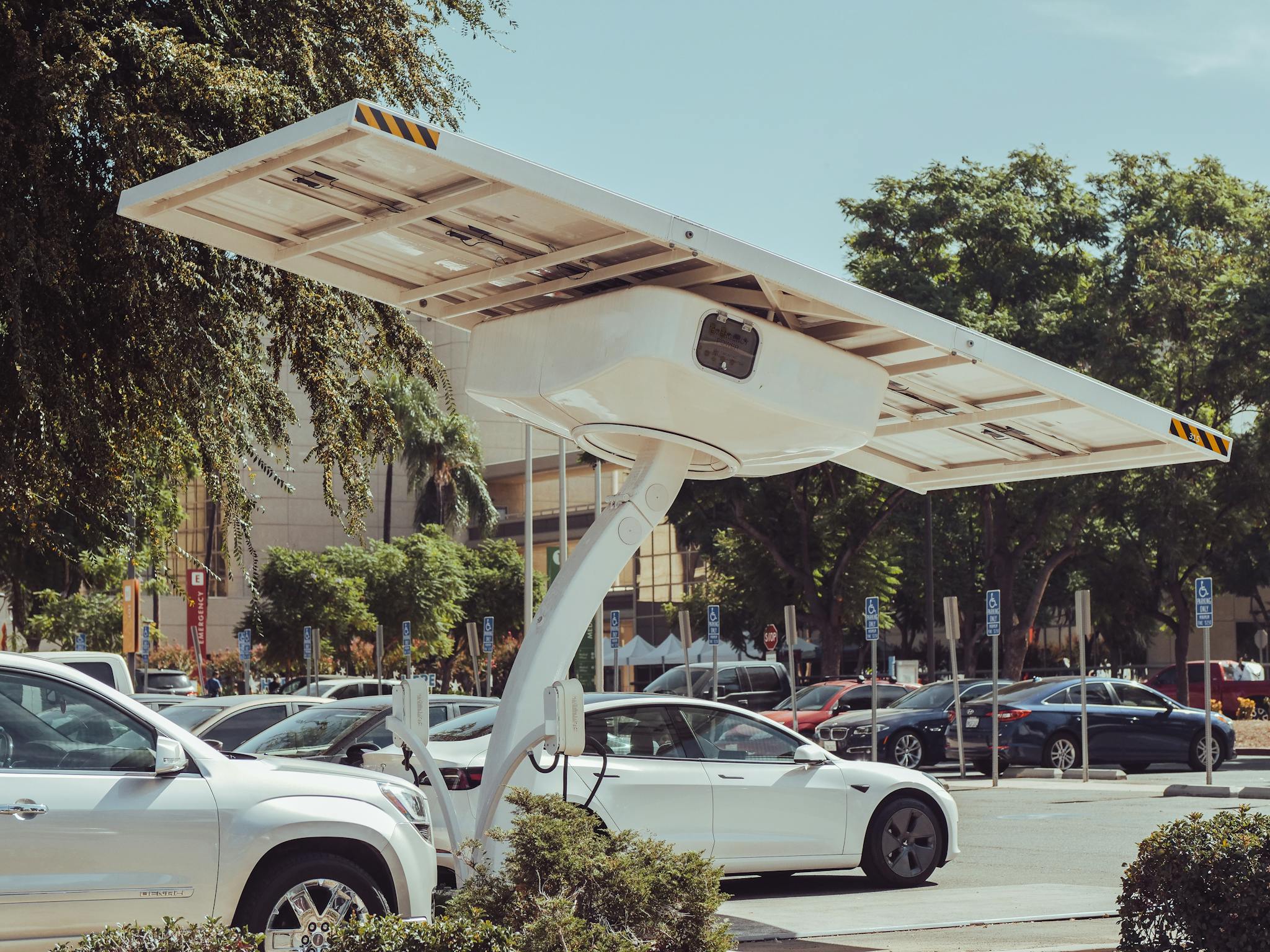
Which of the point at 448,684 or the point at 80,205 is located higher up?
the point at 80,205

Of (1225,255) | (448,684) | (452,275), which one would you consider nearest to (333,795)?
(452,275)

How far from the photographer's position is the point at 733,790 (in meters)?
11.2

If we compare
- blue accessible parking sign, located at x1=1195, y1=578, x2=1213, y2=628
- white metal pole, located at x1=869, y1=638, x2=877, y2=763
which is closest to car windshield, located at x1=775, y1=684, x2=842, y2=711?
white metal pole, located at x1=869, y1=638, x2=877, y2=763

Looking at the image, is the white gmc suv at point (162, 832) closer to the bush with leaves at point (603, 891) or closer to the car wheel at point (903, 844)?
the bush with leaves at point (603, 891)

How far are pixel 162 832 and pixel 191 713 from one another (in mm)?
12563

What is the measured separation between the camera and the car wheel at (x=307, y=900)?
7457mm

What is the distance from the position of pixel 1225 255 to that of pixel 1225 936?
31.4 m

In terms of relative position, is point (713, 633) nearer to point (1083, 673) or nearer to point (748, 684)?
point (748, 684)

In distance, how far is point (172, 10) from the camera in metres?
12.7

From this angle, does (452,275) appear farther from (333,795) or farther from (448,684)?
(448,684)

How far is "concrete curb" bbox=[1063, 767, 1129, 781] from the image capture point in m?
24.1

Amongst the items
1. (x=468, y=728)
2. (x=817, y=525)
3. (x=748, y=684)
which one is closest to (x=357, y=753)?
(x=468, y=728)

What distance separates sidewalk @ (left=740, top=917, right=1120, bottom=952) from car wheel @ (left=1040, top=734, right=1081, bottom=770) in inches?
619

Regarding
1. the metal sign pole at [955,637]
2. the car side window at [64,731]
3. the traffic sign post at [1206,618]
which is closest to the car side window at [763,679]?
the metal sign pole at [955,637]
